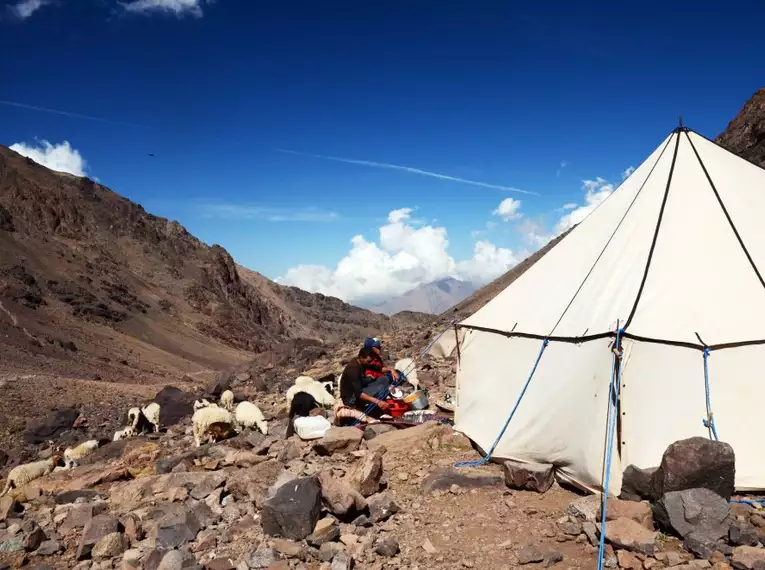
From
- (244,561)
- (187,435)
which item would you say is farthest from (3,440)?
(244,561)

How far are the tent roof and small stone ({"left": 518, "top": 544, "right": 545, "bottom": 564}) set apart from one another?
2584 millimetres

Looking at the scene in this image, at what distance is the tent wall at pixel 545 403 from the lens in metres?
5.91

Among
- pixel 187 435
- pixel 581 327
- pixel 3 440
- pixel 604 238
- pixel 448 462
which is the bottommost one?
pixel 3 440

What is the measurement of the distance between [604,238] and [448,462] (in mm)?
4004

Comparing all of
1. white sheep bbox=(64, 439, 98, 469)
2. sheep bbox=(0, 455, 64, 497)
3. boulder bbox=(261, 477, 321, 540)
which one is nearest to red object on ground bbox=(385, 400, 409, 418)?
boulder bbox=(261, 477, 321, 540)

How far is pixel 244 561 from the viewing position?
15.8 ft

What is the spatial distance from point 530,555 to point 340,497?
1905mm

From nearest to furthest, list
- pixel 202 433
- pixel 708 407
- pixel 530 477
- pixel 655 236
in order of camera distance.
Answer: pixel 708 407
pixel 530 477
pixel 655 236
pixel 202 433

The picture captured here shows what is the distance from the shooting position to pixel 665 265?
6652 mm

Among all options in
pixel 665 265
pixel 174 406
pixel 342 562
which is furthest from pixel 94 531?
pixel 174 406

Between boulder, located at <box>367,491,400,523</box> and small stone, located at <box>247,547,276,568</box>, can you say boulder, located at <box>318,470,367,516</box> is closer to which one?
boulder, located at <box>367,491,400,523</box>

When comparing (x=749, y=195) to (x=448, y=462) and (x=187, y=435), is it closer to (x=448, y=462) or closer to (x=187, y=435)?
(x=448, y=462)

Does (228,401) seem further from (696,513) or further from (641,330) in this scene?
(696,513)

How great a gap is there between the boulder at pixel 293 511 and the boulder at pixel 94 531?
1653mm
